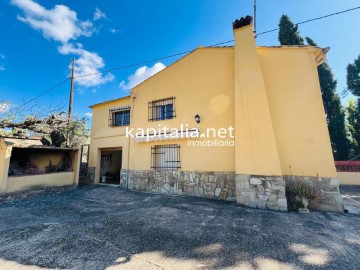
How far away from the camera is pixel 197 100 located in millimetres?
10953

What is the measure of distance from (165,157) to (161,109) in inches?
147

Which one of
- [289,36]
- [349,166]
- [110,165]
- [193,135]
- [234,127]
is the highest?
[289,36]

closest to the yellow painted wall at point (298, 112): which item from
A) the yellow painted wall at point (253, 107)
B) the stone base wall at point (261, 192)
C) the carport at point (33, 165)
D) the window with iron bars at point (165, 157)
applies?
the yellow painted wall at point (253, 107)

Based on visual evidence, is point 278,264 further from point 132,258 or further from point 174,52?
point 174,52

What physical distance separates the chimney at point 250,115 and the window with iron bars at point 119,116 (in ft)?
31.1

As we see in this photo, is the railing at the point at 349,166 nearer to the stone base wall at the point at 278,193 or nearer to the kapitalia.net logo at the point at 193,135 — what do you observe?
the stone base wall at the point at 278,193

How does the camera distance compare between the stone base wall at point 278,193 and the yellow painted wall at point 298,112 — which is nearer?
the stone base wall at point 278,193

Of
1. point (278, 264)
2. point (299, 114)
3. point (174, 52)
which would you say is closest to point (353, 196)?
point (299, 114)

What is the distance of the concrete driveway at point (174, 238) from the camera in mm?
3752

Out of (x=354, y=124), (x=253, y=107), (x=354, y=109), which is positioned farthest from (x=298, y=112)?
(x=354, y=109)

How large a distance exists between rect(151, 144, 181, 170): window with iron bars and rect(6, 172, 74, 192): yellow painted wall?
23.2 feet

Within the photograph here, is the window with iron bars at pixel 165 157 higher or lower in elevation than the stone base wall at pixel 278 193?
higher

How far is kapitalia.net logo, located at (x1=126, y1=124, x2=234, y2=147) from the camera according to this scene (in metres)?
9.76

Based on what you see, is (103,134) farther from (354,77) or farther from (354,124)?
(354,77)
